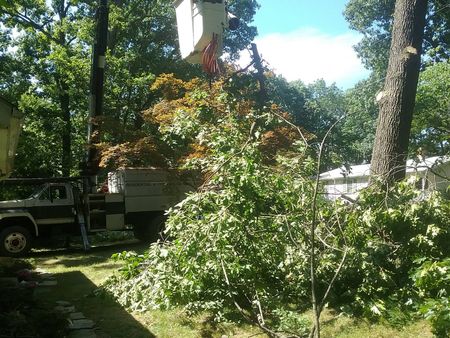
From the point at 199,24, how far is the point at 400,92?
3.32 meters

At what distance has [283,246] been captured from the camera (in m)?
4.98

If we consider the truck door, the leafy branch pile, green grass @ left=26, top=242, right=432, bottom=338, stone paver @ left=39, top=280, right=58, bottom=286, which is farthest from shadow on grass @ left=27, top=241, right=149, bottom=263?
the leafy branch pile

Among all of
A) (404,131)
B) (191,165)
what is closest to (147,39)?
(191,165)

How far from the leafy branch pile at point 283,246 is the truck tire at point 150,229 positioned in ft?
22.0

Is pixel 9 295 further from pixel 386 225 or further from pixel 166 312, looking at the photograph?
pixel 386 225

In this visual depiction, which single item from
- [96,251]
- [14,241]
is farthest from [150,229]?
[14,241]

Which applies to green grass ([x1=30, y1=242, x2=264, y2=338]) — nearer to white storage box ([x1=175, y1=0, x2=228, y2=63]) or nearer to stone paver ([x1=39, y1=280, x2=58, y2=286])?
stone paver ([x1=39, y1=280, x2=58, y2=286])

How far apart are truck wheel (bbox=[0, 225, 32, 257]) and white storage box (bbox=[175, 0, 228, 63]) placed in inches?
308

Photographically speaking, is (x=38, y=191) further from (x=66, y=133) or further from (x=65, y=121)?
(x=65, y=121)

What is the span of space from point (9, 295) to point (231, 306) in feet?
8.28

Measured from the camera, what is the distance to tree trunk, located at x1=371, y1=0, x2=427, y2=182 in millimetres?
6094

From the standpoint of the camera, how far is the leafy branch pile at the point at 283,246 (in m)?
4.51

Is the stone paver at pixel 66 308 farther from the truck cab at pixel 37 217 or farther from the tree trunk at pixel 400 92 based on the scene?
the truck cab at pixel 37 217

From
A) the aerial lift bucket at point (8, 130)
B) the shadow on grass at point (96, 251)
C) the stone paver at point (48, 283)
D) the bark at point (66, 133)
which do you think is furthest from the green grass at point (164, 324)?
the bark at point (66, 133)
